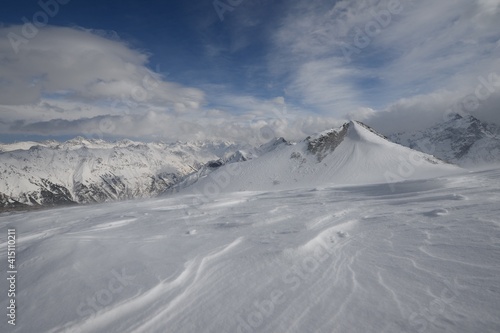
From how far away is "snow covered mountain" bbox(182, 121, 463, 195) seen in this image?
5819 cm

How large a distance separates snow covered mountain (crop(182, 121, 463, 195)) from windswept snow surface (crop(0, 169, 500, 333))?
1930 inches

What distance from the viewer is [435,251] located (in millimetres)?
5578

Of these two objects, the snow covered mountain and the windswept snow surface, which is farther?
the snow covered mountain

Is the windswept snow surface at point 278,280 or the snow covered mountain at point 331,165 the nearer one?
the windswept snow surface at point 278,280

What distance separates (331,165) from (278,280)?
6650 cm

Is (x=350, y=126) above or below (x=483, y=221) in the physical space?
above

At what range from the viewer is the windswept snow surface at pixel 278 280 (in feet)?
12.4

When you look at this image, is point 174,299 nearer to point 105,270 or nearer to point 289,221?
point 105,270

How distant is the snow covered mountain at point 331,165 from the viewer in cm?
5819

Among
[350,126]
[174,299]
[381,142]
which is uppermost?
[350,126]

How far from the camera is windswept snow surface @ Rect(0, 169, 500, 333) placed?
3.79 meters

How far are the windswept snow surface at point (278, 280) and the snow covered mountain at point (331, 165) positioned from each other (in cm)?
4903

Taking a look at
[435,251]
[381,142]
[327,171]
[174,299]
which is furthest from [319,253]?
[381,142]

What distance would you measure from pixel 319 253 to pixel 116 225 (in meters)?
9.57
